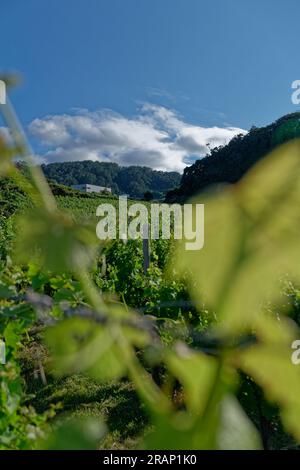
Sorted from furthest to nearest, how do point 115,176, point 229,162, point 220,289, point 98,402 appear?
point 115,176 < point 229,162 < point 98,402 < point 220,289

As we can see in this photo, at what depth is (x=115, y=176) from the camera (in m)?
97.9

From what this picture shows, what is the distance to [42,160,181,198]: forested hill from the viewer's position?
8500 centimetres

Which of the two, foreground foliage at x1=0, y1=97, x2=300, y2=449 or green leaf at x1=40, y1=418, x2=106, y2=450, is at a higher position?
foreground foliage at x1=0, y1=97, x2=300, y2=449

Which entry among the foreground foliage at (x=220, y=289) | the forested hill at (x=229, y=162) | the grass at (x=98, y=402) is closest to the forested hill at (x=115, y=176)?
the forested hill at (x=229, y=162)

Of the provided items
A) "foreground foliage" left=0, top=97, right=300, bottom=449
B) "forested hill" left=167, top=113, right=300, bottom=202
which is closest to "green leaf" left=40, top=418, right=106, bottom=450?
"foreground foliage" left=0, top=97, right=300, bottom=449

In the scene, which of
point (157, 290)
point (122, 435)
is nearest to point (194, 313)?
point (157, 290)

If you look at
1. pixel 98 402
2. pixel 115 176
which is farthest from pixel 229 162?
pixel 115 176

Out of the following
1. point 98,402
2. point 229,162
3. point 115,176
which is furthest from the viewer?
point 115,176

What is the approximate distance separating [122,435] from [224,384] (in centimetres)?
441

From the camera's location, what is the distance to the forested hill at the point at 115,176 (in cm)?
8500

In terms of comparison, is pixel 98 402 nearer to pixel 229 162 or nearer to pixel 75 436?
pixel 75 436

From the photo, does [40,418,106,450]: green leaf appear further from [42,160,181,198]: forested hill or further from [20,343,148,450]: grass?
[42,160,181,198]: forested hill
